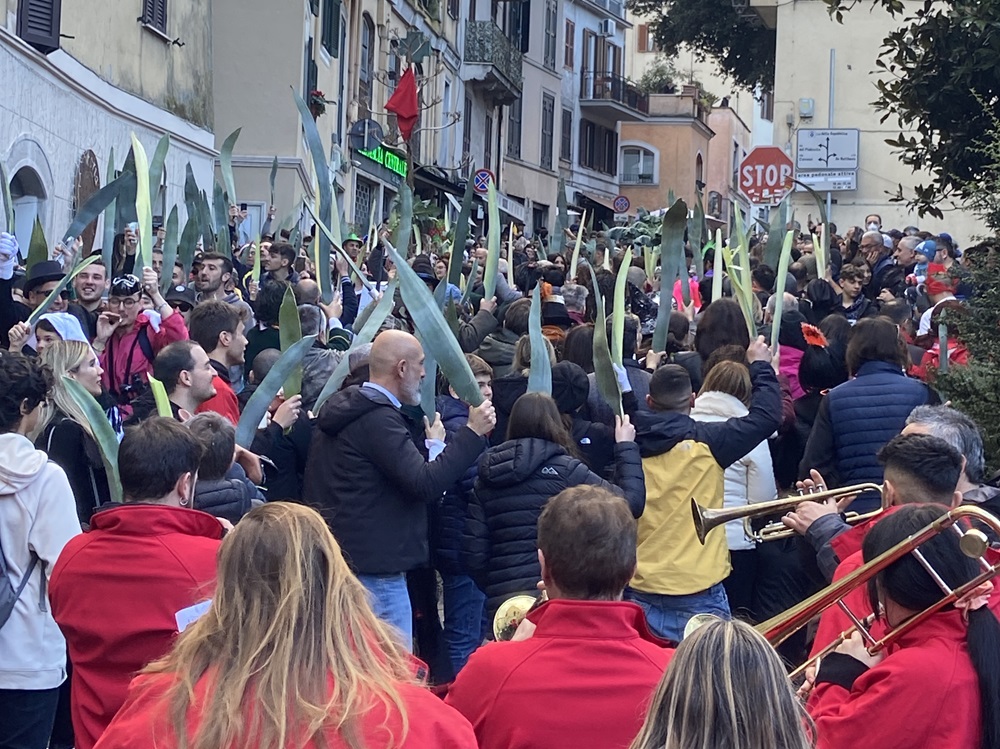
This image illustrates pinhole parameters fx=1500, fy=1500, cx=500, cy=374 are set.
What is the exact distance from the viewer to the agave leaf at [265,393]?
5055 mm

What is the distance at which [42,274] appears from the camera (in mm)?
6969

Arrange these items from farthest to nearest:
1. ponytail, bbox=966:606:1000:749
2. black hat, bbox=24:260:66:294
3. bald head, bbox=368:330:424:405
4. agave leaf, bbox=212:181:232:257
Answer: agave leaf, bbox=212:181:232:257
black hat, bbox=24:260:66:294
bald head, bbox=368:330:424:405
ponytail, bbox=966:606:1000:749

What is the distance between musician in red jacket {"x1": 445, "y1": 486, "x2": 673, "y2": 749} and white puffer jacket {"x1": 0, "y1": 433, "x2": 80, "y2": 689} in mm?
1414

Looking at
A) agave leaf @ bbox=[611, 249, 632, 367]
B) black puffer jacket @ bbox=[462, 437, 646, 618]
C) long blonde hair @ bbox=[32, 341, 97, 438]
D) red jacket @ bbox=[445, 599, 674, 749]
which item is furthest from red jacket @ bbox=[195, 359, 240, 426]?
red jacket @ bbox=[445, 599, 674, 749]

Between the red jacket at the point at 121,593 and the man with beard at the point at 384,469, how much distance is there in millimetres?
1367

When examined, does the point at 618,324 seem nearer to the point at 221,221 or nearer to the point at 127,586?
the point at 127,586

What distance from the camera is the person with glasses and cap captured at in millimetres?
6625

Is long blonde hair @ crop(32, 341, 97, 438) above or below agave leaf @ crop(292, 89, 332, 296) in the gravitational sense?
below

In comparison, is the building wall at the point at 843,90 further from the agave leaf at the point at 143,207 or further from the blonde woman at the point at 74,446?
the blonde woman at the point at 74,446

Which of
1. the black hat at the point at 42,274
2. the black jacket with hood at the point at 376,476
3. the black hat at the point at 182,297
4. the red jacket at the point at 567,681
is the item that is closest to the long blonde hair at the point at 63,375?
the black jacket with hood at the point at 376,476

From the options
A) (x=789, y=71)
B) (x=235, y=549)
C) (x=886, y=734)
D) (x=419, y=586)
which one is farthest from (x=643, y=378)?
(x=789, y=71)

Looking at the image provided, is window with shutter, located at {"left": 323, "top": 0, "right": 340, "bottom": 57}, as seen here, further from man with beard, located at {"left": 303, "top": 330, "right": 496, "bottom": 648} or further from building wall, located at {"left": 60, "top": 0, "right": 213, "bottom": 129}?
man with beard, located at {"left": 303, "top": 330, "right": 496, "bottom": 648}

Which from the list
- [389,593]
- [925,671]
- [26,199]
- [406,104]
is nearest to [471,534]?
[389,593]

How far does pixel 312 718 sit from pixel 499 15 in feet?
124
